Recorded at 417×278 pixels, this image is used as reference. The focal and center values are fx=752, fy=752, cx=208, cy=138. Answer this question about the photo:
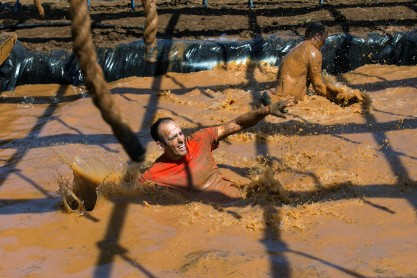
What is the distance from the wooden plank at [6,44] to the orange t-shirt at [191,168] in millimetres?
5821

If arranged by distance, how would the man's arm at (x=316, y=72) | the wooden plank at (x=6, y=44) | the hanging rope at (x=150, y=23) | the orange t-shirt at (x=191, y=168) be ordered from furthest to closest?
the wooden plank at (x=6, y=44)
the man's arm at (x=316, y=72)
the orange t-shirt at (x=191, y=168)
the hanging rope at (x=150, y=23)

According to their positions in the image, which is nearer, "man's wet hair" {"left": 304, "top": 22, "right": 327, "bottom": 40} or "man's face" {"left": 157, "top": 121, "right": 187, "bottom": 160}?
"man's face" {"left": 157, "top": 121, "right": 187, "bottom": 160}

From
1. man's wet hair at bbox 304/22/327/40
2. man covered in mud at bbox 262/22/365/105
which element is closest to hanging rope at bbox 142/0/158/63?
man covered in mud at bbox 262/22/365/105

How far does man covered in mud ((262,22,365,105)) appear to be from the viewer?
880 cm

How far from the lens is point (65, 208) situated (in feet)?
21.5

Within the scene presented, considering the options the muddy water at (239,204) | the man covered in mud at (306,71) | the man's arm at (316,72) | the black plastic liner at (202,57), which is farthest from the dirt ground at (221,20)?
the man's arm at (316,72)

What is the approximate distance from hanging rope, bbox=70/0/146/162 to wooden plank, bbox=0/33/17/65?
9.03m

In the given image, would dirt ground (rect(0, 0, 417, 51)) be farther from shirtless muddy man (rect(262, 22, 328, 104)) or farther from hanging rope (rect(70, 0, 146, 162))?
hanging rope (rect(70, 0, 146, 162))

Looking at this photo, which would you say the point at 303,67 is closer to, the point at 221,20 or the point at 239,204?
the point at 239,204

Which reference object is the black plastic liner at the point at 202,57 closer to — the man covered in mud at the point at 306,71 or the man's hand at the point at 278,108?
the man covered in mud at the point at 306,71

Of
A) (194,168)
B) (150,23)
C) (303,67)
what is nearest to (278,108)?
(194,168)

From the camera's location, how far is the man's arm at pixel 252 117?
565cm

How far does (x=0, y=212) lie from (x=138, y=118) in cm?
333

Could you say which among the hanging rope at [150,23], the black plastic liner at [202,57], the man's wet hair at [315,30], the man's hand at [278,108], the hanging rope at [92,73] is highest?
the hanging rope at [92,73]
